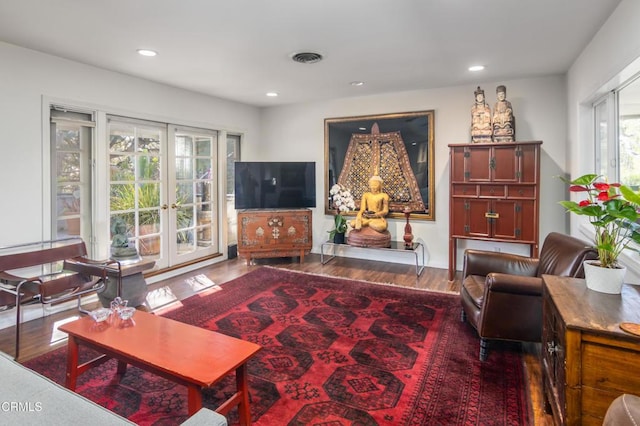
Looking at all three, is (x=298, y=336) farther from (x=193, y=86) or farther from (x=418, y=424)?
(x=193, y=86)

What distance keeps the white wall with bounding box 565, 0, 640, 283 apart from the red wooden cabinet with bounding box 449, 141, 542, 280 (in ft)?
1.26

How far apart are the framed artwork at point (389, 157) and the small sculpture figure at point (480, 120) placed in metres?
0.64

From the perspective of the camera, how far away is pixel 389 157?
5020mm

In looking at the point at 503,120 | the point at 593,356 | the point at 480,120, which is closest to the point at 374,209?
the point at 480,120

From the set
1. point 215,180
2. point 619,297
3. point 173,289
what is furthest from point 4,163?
point 619,297

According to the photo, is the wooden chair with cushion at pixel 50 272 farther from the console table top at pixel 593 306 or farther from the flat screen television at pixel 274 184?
the console table top at pixel 593 306

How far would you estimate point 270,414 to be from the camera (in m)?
1.90

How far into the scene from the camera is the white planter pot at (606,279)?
1.66 metres

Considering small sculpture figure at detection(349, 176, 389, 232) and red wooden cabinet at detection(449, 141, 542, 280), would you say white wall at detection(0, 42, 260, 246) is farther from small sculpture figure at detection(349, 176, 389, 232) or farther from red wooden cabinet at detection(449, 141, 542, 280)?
red wooden cabinet at detection(449, 141, 542, 280)

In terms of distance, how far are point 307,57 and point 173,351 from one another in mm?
2761

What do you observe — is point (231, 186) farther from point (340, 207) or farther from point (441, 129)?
point (441, 129)

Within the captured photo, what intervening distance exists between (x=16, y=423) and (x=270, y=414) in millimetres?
1302

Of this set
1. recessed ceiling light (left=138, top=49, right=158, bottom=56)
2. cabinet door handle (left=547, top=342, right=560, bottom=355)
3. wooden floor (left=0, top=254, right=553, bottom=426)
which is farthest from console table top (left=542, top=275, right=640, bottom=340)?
recessed ceiling light (left=138, top=49, right=158, bottom=56)

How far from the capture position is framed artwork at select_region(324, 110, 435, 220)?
480 centimetres
